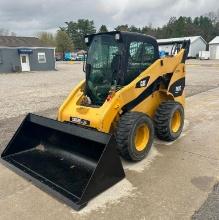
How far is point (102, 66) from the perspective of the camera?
5258 millimetres

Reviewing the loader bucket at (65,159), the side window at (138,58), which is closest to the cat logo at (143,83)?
the side window at (138,58)

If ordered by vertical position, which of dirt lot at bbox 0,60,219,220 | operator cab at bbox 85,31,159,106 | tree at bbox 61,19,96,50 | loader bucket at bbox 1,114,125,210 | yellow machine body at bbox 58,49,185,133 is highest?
tree at bbox 61,19,96,50

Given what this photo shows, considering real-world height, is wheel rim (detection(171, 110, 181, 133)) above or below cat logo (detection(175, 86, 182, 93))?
below

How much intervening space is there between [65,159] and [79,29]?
286ft

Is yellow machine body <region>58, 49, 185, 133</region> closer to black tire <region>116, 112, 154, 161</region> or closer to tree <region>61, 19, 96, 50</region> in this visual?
black tire <region>116, 112, 154, 161</region>

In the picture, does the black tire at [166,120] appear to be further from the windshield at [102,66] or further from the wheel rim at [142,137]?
the windshield at [102,66]

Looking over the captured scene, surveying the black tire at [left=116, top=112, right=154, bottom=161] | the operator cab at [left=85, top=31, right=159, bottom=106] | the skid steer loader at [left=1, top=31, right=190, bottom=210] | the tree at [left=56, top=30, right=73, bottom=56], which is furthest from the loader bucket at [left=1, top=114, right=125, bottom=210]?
the tree at [left=56, top=30, right=73, bottom=56]

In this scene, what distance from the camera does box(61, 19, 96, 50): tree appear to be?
3396 inches

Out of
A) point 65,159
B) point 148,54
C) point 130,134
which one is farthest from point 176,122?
point 65,159

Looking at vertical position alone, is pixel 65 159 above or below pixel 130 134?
below

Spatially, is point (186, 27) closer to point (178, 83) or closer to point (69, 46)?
point (69, 46)

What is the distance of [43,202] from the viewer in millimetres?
→ 3693

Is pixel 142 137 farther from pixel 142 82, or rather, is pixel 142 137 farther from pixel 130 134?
pixel 142 82

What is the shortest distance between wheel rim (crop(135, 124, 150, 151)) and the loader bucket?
2.60ft
